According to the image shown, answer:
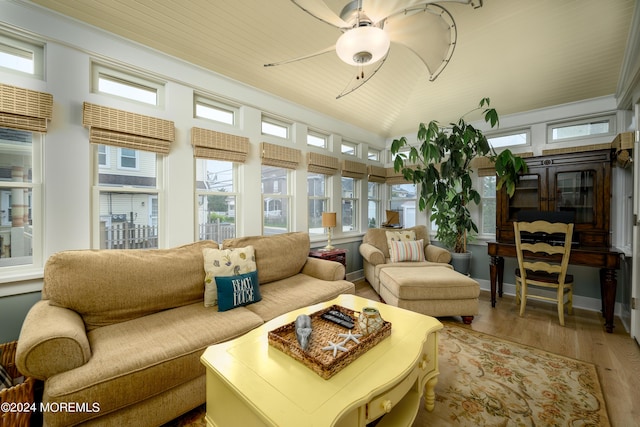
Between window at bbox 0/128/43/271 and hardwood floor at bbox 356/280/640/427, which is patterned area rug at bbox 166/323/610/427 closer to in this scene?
hardwood floor at bbox 356/280/640/427

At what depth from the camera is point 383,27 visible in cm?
167

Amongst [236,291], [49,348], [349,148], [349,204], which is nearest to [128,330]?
[49,348]

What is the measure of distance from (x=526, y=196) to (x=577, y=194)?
49 centimetres

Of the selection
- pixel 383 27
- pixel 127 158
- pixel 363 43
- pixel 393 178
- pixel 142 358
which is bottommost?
pixel 142 358

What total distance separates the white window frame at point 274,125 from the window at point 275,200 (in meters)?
0.46

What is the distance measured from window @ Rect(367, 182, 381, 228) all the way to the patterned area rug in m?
2.95

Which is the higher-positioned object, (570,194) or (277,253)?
(570,194)

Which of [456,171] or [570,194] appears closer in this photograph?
[570,194]

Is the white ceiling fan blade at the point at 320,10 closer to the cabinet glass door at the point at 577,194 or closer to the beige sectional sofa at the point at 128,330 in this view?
the beige sectional sofa at the point at 128,330

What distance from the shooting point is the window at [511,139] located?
3.79m

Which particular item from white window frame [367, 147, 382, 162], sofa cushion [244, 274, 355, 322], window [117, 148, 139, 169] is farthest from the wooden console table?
window [117, 148, 139, 169]

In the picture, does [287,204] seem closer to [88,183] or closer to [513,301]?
[88,183]

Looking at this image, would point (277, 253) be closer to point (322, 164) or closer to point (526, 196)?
point (322, 164)

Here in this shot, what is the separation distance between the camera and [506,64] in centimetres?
309
